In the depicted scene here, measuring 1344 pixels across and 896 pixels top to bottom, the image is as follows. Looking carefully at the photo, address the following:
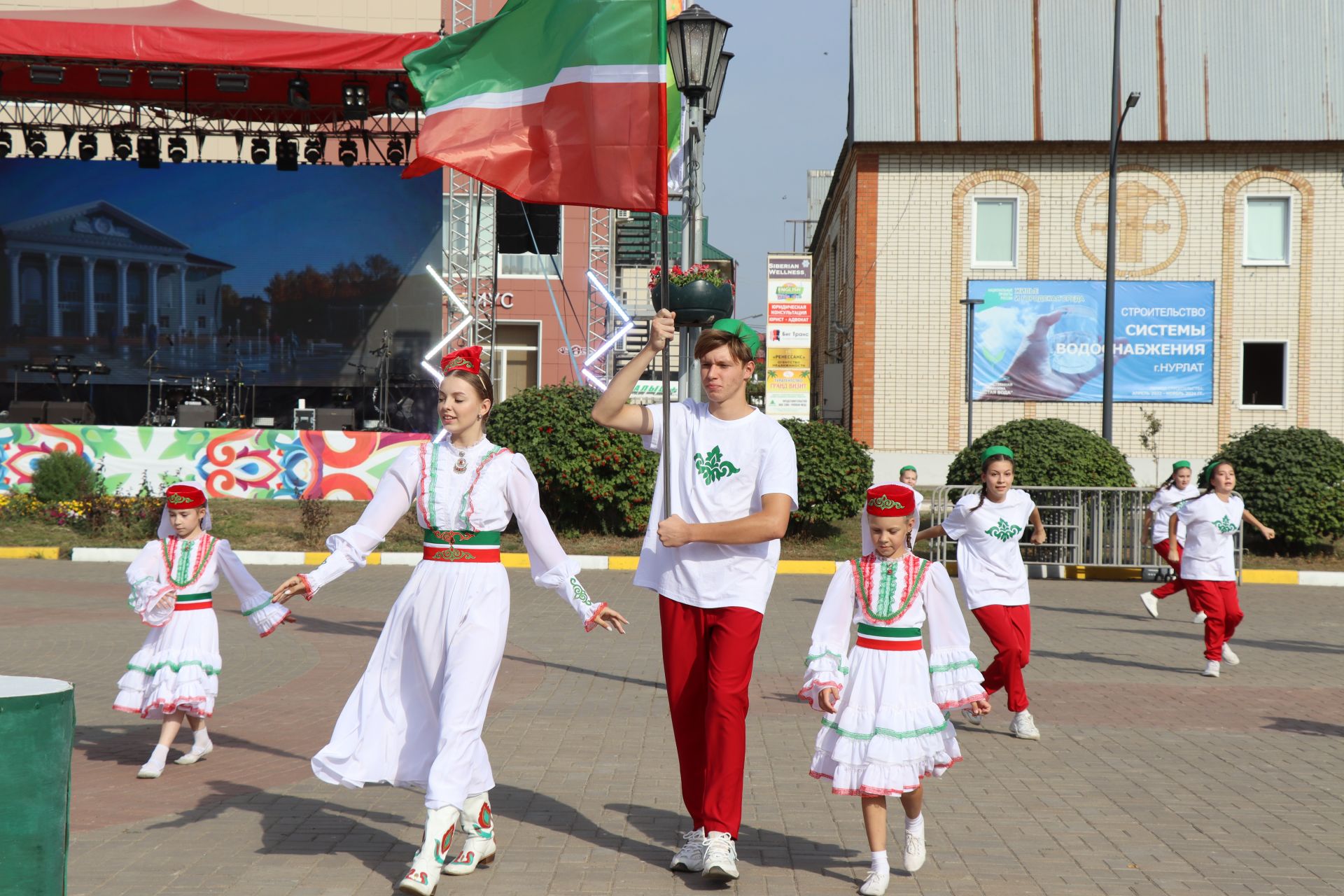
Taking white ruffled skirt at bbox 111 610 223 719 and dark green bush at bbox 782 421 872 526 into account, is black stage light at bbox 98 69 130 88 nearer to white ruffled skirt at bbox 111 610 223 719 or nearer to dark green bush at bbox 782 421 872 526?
dark green bush at bbox 782 421 872 526

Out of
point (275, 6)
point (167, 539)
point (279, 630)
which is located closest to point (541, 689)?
point (167, 539)

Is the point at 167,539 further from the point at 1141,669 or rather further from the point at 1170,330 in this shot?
the point at 1170,330

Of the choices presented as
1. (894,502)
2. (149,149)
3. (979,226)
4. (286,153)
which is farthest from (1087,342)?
(894,502)

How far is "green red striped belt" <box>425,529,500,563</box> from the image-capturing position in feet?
16.7

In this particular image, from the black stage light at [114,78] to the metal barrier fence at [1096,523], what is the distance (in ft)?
55.2

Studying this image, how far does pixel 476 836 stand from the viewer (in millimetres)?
5055

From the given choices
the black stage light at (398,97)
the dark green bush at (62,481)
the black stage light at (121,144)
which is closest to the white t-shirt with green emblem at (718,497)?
the dark green bush at (62,481)

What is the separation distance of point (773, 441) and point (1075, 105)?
88.1 feet

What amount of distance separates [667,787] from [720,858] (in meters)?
1.78

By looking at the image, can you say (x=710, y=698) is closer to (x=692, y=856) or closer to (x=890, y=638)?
(x=692, y=856)

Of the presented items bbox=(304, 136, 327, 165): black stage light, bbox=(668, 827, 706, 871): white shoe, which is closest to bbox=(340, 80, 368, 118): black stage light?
bbox=(304, 136, 327, 165): black stage light

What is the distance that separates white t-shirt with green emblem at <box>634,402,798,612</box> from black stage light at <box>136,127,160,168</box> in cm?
2645

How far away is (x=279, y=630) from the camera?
40.3 feet

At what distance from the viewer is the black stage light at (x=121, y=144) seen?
2827 centimetres
